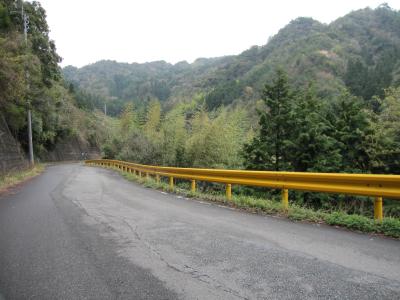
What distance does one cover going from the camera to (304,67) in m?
112

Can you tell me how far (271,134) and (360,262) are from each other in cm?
2174

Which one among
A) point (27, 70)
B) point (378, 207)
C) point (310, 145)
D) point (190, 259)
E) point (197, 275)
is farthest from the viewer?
point (310, 145)

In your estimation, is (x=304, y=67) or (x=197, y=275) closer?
(x=197, y=275)

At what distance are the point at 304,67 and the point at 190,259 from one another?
11706 cm

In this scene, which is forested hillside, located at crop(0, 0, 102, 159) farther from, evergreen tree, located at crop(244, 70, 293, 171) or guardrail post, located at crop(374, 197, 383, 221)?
evergreen tree, located at crop(244, 70, 293, 171)

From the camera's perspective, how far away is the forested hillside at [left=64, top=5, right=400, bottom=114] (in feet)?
262

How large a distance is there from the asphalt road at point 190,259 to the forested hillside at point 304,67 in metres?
61.4

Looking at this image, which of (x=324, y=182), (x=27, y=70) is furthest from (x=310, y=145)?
(x=27, y=70)

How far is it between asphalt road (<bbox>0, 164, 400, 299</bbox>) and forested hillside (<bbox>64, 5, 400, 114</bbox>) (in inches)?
2419

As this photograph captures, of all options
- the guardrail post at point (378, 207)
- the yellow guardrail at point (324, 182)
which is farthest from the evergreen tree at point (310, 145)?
the guardrail post at point (378, 207)

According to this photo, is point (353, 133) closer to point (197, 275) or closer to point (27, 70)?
point (27, 70)

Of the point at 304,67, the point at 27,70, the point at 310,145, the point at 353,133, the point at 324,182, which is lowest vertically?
the point at 324,182

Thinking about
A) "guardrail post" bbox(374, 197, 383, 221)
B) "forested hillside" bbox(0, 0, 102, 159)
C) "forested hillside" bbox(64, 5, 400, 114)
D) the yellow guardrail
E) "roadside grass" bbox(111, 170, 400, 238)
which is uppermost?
"forested hillside" bbox(64, 5, 400, 114)

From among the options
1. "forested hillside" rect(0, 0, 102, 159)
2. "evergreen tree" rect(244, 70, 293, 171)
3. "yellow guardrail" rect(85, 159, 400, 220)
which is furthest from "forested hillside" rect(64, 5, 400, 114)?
"yellow guardrail" rect(85, 159, 400, 220)
